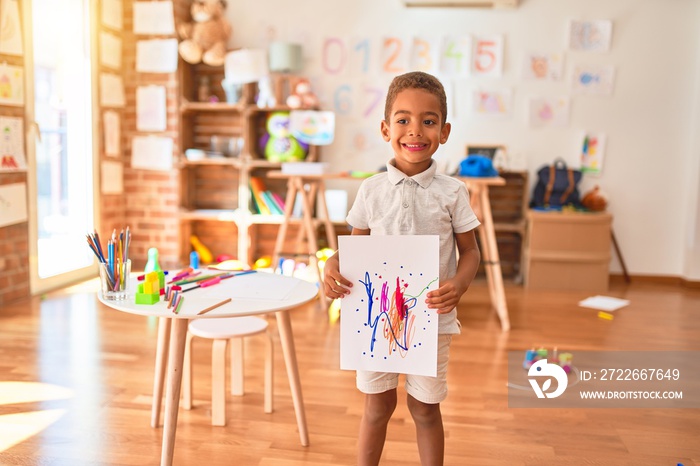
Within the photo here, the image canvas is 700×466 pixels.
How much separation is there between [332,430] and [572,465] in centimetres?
74

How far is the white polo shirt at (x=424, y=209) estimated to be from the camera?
1430 mm

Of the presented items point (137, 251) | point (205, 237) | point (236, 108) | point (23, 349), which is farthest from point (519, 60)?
point (23, 349)

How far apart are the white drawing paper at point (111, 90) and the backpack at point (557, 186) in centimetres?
310

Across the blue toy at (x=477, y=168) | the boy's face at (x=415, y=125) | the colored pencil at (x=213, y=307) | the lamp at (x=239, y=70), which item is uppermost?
the lamp at (x=239, y=70)

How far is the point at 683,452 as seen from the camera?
204 cm

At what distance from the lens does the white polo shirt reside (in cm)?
143

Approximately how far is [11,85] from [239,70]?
5.19ft

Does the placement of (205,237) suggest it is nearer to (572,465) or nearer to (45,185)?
(45,185)

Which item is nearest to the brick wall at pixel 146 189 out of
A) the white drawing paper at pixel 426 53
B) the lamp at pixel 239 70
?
the lamp at pixel 239 70

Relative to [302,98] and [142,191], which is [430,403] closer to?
[302,98]

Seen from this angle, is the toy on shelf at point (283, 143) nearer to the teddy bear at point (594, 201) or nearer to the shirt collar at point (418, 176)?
the teddy bear at point (594, 201)

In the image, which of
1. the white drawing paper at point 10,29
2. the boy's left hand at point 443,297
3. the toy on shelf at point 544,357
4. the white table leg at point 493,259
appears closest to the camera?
the boy's left hand at point 443,297

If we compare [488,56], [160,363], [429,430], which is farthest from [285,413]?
[488,56]

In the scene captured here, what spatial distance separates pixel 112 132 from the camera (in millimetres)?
4754
